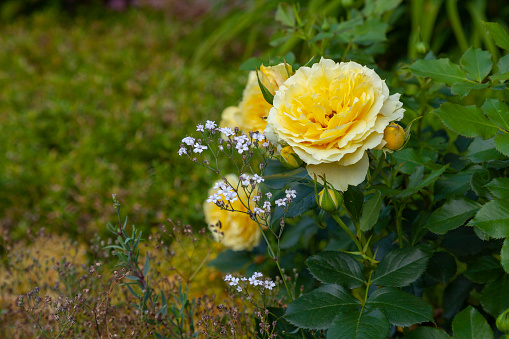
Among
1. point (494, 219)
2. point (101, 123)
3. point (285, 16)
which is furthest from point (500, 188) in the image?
point (101, 123)

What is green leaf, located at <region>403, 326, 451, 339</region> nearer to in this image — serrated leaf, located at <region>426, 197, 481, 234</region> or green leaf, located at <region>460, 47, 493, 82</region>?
serrated leaf, located at <region>426, 197, 481, 234</region>

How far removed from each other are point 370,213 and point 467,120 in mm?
244

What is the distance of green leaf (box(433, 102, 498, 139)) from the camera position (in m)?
0.86

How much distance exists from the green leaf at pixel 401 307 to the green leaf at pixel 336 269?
0.05 meters

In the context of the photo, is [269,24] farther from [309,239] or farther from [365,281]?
[365,281]

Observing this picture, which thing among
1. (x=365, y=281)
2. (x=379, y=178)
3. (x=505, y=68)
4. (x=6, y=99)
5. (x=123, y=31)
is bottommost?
(x=365, y=281)

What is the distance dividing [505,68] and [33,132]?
2.47 meters

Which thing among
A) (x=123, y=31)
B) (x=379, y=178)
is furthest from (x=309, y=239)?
(x=123, y=31)

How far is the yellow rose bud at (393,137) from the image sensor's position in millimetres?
835

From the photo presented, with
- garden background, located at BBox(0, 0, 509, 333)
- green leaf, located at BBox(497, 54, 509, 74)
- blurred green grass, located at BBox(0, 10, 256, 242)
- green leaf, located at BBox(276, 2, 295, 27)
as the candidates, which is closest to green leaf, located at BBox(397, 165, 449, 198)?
green leaf, located at BBox(497, 54, 509, 74)

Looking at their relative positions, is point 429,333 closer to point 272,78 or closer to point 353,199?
point 353,199

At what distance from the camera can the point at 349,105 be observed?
87 centimetres

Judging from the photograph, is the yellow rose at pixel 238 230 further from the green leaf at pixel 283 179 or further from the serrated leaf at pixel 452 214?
the serrated leaf at pixel 452 214

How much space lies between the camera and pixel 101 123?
2.74 metres
